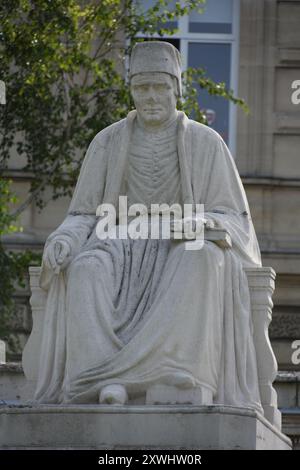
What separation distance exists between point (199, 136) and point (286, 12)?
13.7 metres

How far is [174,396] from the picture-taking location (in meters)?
19.4

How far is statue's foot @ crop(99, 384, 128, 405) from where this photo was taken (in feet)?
63.4

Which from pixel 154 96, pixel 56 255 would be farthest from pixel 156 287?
pixel 154 96

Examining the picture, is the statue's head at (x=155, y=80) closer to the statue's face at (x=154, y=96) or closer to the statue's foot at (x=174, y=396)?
the statue's face at (x=154, y=96)

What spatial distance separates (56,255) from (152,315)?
80 centimetres

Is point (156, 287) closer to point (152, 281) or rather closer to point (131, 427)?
point (152, 281)

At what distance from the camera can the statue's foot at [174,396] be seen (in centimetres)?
1941

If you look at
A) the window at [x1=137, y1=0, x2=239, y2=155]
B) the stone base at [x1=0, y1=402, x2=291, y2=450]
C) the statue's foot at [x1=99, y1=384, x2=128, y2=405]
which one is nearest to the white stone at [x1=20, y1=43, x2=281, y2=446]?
the statue's foot at [x1=99, y1=384, x2=128, y2=405]

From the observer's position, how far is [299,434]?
22.7 meters

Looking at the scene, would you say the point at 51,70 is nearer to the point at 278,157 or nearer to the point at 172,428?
the point at 278,157

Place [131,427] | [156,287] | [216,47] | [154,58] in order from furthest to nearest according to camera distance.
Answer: [216,47], [154,58], [156,287], [131,427]

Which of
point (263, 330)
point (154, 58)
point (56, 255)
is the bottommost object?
point (263, 330)

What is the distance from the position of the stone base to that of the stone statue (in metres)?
0.39

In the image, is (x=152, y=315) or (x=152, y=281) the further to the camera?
(x=152, y=281)
